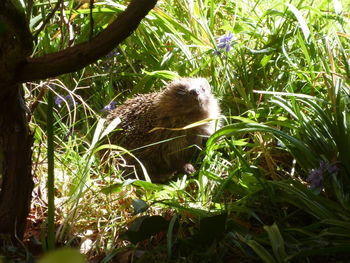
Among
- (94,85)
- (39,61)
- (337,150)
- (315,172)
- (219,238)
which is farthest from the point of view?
(94,85)

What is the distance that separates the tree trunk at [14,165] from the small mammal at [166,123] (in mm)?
1668

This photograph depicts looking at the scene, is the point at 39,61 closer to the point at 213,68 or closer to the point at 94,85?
the point at 213,68

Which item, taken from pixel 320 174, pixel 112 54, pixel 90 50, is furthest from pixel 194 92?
pixel 90 50

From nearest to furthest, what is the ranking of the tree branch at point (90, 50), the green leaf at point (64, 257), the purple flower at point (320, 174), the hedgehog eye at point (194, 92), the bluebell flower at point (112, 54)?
the green leaf at point (64, 257)
the tree branch at point (90, 50)
the purple flower at point (320, 174)
the hedgehog eye at point (194, 92)
the bluebell flower at point (112, 54)

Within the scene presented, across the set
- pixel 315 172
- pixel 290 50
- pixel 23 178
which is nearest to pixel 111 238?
Answer: pixel 23 178

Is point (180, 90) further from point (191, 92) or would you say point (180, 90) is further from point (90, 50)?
point (90, 50)

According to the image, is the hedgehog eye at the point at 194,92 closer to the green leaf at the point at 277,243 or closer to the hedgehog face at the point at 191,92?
the hedgehog face at the point at 191,92

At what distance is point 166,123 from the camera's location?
414cm

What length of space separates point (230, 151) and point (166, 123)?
0.90 metres

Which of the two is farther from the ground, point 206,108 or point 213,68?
point 213,68

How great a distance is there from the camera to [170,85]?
13.6ft

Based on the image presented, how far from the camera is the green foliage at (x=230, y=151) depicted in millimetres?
2287

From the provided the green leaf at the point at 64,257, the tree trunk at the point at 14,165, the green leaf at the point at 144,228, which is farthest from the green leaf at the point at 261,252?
the green leaf at the point at 64,257

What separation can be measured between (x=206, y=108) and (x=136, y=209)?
68.1 inches
